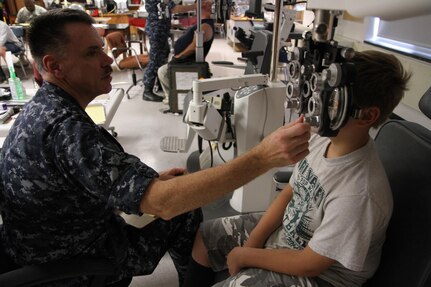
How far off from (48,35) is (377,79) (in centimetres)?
94

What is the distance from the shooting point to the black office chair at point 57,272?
84 cm

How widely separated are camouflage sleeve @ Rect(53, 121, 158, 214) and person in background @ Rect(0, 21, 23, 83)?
4862 mm

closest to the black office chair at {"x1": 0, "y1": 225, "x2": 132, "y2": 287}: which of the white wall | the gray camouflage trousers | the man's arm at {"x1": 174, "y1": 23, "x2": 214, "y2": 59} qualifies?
the gray camouflage trousers

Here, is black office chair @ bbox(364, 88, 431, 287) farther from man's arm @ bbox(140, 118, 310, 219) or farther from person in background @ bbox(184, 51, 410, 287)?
man's arm @ bbox(140, 118, 310, 219)

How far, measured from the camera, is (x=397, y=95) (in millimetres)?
847

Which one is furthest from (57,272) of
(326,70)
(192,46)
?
(192,46)

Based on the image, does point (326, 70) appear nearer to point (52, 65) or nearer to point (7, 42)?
point (52, 65)

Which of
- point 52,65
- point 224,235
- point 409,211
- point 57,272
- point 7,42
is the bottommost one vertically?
point 224,235

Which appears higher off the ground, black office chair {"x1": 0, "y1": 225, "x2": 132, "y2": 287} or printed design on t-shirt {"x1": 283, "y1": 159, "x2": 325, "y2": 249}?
printed design on t-shirt {"x1": 283, "y1": 159, "x2": 325, "y2": 249}

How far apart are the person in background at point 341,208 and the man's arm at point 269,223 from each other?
0.16 ft

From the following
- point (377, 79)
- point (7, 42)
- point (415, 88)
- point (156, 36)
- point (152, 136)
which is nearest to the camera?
point (377, 79)

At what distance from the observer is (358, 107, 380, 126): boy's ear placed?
817 millimetres

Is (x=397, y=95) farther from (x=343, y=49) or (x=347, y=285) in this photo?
(x=347, y=285)

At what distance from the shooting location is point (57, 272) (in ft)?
2.84
